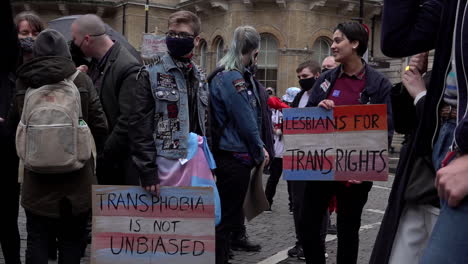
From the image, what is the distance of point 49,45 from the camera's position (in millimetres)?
3830

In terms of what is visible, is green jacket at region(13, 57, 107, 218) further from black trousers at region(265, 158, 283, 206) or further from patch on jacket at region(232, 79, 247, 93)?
black trousers at region(265, 158, 283, 206)

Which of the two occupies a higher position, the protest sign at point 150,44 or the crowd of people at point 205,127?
the protest sign at point 150,44

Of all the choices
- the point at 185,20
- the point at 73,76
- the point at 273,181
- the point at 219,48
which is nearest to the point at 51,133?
the point at 73,76

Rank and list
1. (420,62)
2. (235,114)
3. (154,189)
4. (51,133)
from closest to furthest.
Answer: (420,62), (51,133), (154,189), (235,114)

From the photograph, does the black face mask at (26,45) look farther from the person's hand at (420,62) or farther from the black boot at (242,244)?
the person's hand at (420,62)

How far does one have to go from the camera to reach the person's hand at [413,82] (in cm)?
238

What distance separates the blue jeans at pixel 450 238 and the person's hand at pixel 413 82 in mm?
667

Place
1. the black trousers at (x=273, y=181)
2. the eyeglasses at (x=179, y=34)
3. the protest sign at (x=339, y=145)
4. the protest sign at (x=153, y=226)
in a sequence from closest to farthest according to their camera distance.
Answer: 1. the protest sign at (x=153, y=226)
2. the eyeglasses at (x=179, y=34)
3. the protest sign at (x=339, y=145)
4. the black trousers at (x=273, y=181)

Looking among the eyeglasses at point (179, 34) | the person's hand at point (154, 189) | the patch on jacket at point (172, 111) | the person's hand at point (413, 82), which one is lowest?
the person's hand at point (154, 189)

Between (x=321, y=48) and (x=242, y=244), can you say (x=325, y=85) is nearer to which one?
(x=242, y=244)

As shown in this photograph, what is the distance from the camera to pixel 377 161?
4.27 meters

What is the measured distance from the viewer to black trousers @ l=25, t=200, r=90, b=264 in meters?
3.81

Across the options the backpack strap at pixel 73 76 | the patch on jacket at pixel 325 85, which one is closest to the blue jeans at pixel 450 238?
the patch on jacket at pixel 325 85

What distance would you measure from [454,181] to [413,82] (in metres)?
0.78
